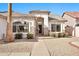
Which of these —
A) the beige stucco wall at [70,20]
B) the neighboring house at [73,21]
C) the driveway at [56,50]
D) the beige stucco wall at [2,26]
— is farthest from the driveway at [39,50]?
the beige stucco wall at [70,20]

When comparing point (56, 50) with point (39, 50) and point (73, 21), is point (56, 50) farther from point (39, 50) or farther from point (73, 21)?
point (73, 21)

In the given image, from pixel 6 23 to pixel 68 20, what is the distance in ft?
26.9

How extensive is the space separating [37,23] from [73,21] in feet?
12.1

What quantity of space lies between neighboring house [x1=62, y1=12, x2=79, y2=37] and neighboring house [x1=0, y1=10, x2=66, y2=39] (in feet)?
2.51

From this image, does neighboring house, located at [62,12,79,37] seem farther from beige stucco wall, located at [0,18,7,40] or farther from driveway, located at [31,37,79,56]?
driveway, located at [31,37,79,56]

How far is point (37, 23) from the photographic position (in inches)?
891

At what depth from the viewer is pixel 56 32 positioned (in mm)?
22781

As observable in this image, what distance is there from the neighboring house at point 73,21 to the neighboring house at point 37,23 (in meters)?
0.76

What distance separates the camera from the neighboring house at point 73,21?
22.3 metres

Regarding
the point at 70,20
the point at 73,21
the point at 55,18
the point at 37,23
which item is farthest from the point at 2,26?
the point at 70,20

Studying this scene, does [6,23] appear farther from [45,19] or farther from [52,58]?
[52,58]

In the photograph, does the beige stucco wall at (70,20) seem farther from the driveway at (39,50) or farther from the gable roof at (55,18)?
the driveway at (39,50)

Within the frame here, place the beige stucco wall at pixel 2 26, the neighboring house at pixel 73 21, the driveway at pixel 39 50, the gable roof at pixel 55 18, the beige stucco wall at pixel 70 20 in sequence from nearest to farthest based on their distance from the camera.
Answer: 1. the driveway at pixel 39 50
2. the beige stucco wall at pixel 2 26
3. the neighboring house at pixel 73 21
4. the beige stucco wall at pixel 70 20
5. the gable roof at pixel 55 18

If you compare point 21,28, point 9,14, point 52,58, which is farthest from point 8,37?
point 52,58
